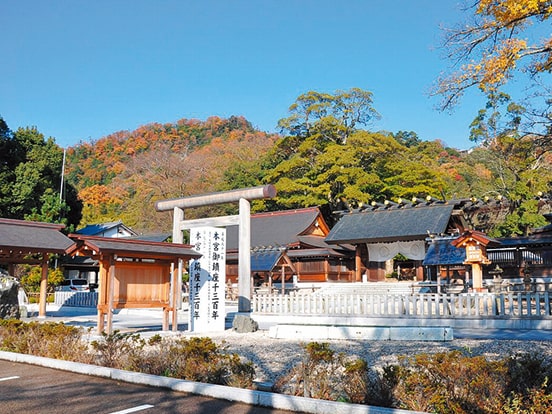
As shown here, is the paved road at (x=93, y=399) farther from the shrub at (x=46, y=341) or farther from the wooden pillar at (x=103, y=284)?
the wooden pillar at (x=103, y=284)

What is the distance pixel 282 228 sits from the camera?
35.1m

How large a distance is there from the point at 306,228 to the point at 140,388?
2828 cm

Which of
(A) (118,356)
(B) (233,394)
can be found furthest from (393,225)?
(B) (233,394)

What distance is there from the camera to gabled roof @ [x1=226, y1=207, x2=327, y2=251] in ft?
109

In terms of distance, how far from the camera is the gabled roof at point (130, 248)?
37.4 feet

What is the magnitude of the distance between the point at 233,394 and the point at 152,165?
46.1m

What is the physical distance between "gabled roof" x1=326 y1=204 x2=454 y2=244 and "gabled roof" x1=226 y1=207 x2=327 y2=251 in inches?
126

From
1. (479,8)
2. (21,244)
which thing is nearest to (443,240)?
(479,8)

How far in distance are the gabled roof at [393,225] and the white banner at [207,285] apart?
16.6 metres

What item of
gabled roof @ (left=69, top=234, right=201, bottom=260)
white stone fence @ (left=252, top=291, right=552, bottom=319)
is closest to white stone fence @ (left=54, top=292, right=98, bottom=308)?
white stone fence @ (left=252, top=291, right=552, bottom=319)

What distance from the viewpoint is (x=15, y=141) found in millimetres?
29969

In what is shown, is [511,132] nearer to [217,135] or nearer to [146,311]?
[146,311]

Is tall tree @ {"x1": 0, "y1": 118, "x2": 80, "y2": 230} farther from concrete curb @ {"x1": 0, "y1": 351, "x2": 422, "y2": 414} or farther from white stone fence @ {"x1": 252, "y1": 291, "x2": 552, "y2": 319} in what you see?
concrete curb @ {"x1": 0, "y1": 351, "x2": 422, "y2": 414}

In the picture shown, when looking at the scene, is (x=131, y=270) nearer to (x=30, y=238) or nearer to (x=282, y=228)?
(x=30, y=238)
